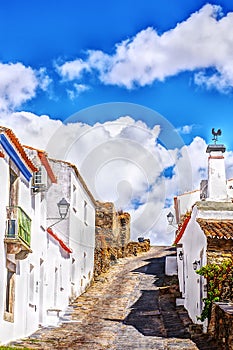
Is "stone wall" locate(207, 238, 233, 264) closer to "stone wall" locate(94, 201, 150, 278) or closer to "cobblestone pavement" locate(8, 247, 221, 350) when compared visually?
"cobblestone pavement" locate(8, 247, 221, 350)

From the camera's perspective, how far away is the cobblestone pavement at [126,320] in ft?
49.1

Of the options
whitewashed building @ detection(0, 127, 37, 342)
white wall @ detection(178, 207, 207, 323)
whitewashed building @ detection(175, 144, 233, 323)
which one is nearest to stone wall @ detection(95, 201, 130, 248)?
whitewashed building @ detection(175, 144, 233, 323)

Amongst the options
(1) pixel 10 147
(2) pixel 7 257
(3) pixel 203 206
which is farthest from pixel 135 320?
(1) pixel 10 147

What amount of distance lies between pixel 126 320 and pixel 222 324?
7.87 m

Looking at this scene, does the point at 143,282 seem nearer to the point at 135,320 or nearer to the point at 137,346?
the point at 135,320

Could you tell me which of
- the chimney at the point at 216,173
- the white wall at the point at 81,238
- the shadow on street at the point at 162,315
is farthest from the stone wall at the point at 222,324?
the white wall at the point at 81,238

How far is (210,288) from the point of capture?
1422cm

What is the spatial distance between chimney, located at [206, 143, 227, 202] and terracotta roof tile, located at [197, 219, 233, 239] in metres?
4.03

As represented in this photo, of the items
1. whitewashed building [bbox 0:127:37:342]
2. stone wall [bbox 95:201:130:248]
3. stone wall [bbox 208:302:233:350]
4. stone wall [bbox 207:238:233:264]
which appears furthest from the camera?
A: stone wall [bbox 95:201:130:248]

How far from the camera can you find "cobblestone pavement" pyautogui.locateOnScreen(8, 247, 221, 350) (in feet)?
49.1

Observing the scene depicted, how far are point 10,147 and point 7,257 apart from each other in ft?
9.59

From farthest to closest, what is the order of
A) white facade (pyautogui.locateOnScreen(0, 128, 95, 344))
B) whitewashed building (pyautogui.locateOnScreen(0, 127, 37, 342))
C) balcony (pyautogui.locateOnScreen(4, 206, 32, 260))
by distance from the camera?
white facade (pyautogui.locateOnScreen(0, 128, 95, 344)) < balcony (pyautogui.locateOnScreen(4, 206, 32, 260)) < whitewashed building (pyautogui.locateOnScreen(0, 127, 37, 342))

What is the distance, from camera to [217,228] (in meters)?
15.8

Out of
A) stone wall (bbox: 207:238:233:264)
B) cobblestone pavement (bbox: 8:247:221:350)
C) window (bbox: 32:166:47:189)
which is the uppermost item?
window (bbox: 32:166:47:189)
